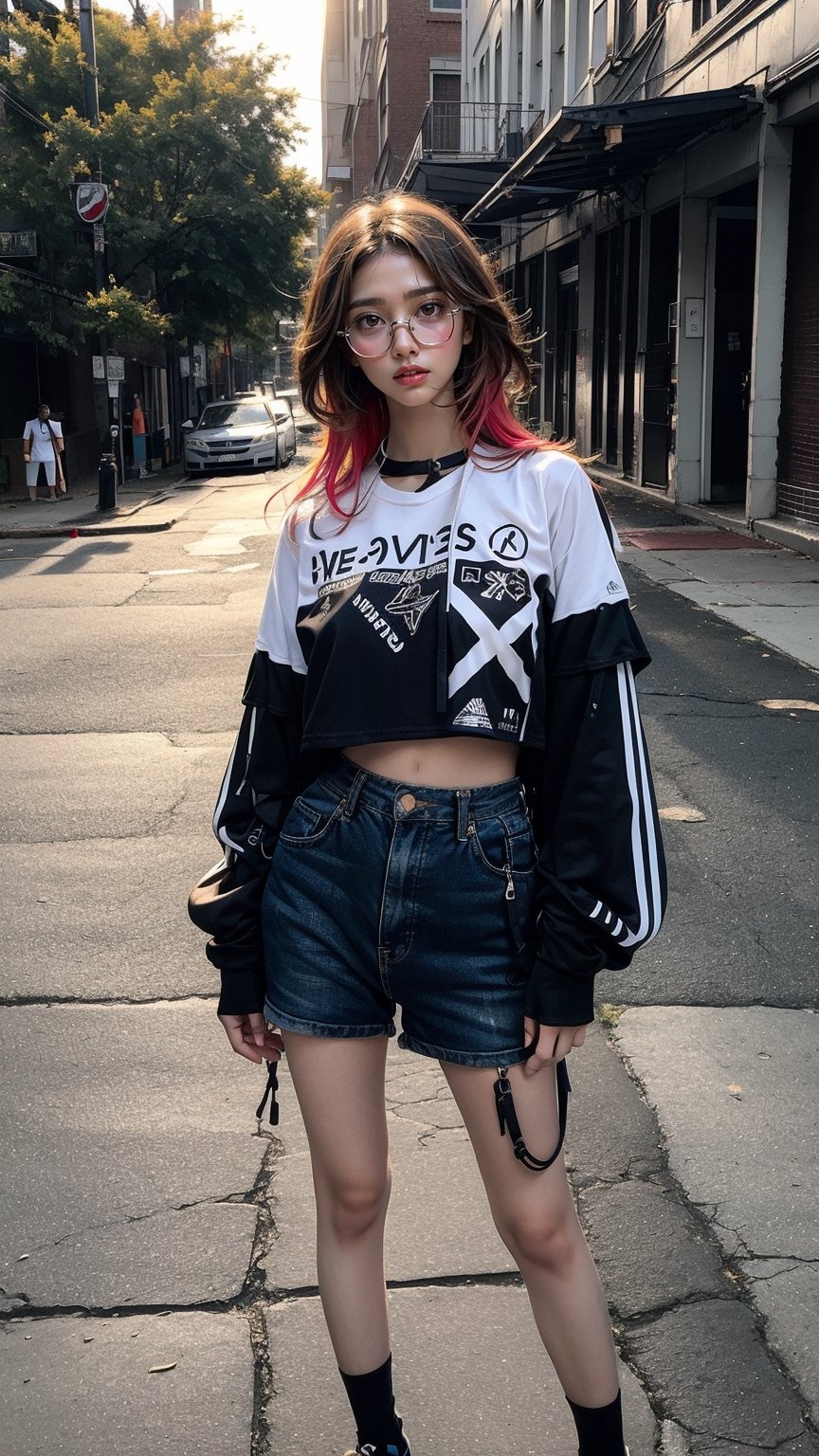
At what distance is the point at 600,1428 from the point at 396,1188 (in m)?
1.16

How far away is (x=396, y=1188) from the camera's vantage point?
10.5ft

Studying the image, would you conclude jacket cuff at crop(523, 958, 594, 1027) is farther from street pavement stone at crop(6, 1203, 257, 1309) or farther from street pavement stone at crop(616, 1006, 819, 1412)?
street pavement stone at crop(6, 1203, 257, 1309)

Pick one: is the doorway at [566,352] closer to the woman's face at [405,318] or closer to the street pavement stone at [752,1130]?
the street pavement stone at [752,1130]

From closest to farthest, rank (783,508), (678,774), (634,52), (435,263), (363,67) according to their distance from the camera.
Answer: (435,263)
(678,774)
(783,508)
(634,52)
(363,67)

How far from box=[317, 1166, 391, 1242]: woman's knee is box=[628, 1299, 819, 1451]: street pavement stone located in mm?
697

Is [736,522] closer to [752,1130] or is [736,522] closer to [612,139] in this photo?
[612,139]

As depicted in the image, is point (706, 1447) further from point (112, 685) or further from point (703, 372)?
point (703, 372)

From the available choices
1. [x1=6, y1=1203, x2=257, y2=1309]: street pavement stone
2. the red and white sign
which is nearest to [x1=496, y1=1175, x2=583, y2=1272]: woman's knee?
[x1=6, y1=1203, x2=257, y2=1309]: street pavement stone

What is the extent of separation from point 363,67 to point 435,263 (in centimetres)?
6643

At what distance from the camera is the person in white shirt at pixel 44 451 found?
81.4 ft

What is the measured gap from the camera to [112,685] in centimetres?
905

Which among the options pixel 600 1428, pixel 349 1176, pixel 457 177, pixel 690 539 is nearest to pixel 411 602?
pixel 349 1176

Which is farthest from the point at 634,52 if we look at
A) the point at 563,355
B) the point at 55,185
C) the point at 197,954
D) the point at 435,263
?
the point at 435,263

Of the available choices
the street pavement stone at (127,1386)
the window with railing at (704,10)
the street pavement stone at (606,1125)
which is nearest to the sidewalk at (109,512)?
the window with railing at (704,10)
